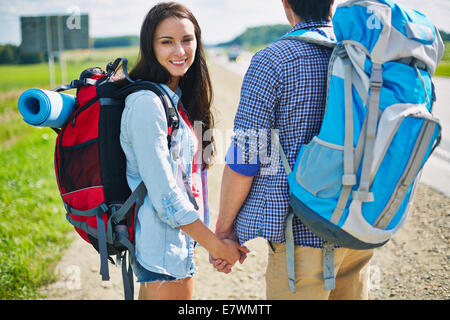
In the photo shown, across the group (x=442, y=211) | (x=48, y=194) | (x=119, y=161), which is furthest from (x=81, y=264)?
(x=442, y=211)

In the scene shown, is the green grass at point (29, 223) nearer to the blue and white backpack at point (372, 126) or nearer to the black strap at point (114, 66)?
the black strap at point (114, 66)

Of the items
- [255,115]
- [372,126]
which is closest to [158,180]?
[255,115]

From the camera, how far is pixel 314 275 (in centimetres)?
174

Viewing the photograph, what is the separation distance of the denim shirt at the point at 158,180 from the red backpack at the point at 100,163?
0.14 ft

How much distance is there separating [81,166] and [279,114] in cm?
91

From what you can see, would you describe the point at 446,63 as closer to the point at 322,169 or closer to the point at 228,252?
the point at 322,169

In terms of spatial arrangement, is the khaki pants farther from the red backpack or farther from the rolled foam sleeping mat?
the rolled foam sleeping mat

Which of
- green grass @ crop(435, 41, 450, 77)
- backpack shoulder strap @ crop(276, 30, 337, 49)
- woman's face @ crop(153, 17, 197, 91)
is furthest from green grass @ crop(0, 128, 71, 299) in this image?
green grass @ crop(435, 41, 450, 77)

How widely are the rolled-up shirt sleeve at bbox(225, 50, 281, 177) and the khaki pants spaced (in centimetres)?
43

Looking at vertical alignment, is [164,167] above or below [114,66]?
below

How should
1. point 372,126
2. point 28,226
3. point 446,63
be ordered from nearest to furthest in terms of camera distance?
point 372,126
point 446,63
point 28,226

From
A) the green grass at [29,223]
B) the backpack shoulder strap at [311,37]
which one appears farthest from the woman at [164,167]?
the backpack shoulder strap at [311,37]

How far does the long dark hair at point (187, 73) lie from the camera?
72.5 inches

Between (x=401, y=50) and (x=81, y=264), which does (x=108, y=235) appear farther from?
(x=81, y=264)
